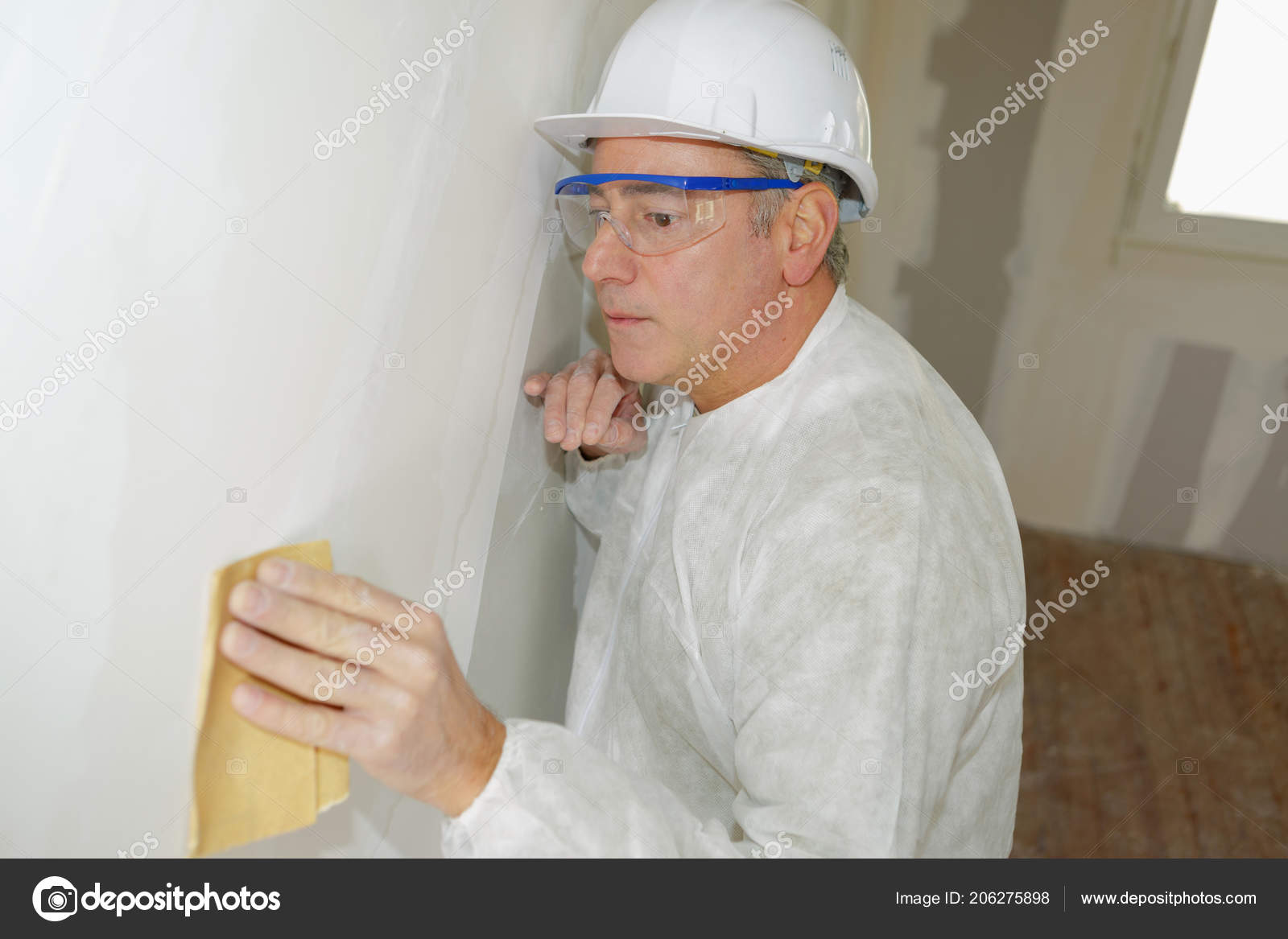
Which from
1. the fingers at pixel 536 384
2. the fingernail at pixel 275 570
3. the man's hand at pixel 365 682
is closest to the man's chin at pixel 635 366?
the fingers at pixel 536 384

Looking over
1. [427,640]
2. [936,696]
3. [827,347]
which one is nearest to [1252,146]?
[827,347]

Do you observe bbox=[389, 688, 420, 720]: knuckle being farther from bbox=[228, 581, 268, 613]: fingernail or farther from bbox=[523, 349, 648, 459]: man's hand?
bbox=[523, 349, 648, 459]: man's hand

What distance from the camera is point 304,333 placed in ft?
3.01

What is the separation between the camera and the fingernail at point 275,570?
872 millimetres

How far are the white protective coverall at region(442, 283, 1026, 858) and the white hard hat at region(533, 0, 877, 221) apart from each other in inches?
10.6

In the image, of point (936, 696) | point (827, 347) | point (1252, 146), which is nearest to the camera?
point (936, 696)

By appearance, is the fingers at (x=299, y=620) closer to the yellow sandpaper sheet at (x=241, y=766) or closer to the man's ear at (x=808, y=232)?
the yellow sandpaper sheet at (x=241, y=766)

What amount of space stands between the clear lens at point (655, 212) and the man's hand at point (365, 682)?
0.60 m

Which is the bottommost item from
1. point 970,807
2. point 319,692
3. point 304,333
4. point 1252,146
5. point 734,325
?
point 970,807

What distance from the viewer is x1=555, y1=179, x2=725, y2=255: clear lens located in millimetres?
1329

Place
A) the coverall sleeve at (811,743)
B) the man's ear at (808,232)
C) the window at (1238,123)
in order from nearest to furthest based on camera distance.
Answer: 1. the coverall sleeve at (811,743)
2. the man's ear at (808,232)
3. the window at (1238,123)

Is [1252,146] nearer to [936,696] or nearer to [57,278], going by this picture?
[936,696]
